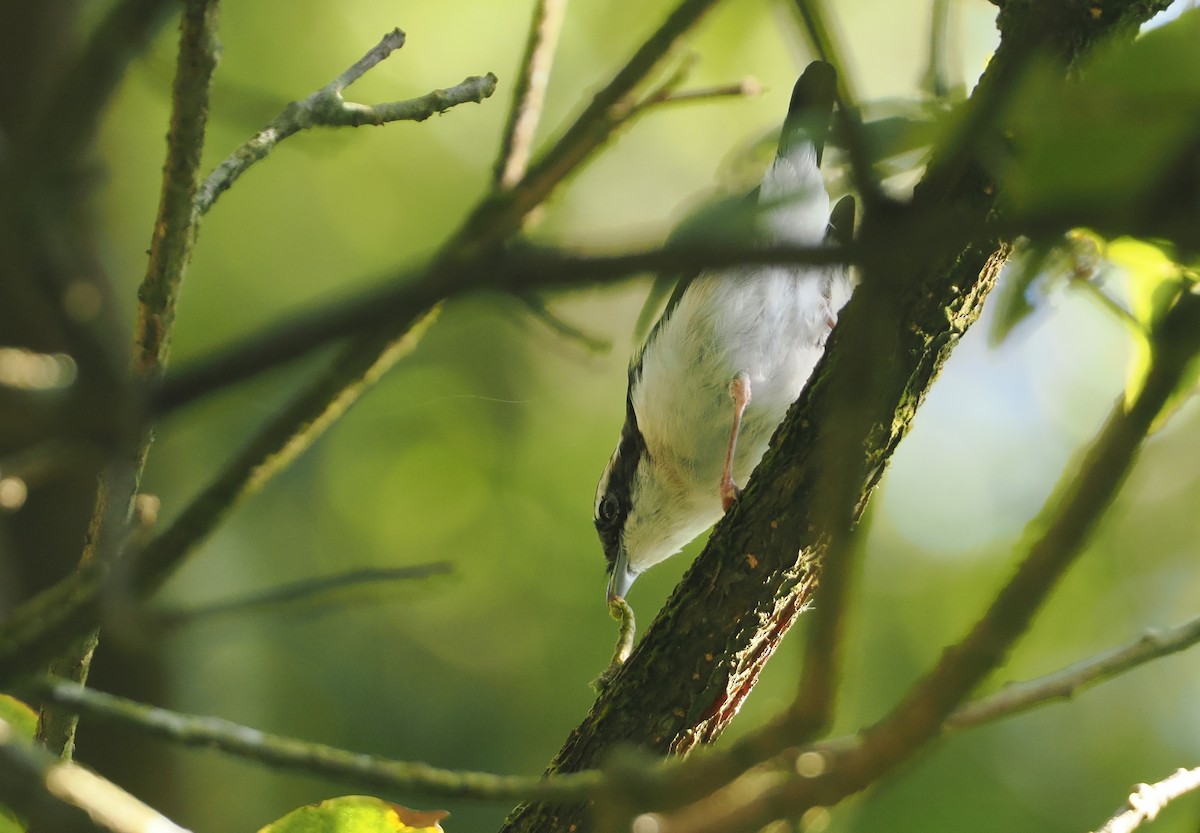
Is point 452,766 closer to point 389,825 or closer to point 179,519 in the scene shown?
point 389,825

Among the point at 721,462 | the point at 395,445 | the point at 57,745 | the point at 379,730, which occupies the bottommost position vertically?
the point at 57,745

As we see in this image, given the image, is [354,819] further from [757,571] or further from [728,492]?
[728,492]

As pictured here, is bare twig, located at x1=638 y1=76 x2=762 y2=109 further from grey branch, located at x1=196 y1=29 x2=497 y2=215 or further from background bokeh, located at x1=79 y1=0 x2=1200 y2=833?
background bokeh, located at x1=79 y1=0 x2=1200 y2=833

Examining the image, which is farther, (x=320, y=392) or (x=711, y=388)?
(x=711, y=388)

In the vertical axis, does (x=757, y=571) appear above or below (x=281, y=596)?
above

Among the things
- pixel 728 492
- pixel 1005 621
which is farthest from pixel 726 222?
pixel 728 492

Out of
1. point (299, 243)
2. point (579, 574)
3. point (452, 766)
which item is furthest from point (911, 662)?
point (299, 243)

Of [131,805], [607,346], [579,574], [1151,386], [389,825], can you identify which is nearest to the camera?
[1151,386]
